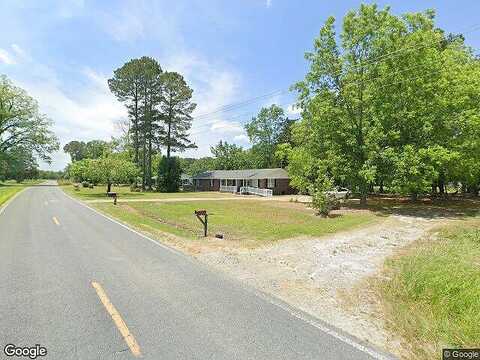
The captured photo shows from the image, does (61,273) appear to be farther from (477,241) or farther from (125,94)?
(125,94)

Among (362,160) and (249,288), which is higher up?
(362,160)

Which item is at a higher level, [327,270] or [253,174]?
[253,174]

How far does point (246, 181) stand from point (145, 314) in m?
46.8

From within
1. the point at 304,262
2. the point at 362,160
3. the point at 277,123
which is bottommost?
the point at 304,262

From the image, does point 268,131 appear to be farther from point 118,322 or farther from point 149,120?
point 118,322

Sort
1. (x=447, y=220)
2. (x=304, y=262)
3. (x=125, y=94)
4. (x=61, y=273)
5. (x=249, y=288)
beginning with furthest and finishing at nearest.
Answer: (x=125, y=94) → (x=447, y=220) → (x=304, y=262) → (x=61, y=273) → (x=249, y=288)

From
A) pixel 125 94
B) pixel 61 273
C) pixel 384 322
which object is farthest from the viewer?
pixel 125 94

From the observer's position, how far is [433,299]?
6.15 meters

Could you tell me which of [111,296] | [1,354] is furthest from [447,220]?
[1,354]

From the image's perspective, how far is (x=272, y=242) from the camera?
1233cm

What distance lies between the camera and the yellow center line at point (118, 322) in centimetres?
428

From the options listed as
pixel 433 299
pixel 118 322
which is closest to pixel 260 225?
pixel 433 299

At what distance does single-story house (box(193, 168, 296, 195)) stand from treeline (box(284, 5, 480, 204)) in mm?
20714

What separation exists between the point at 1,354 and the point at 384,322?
5399 mm
